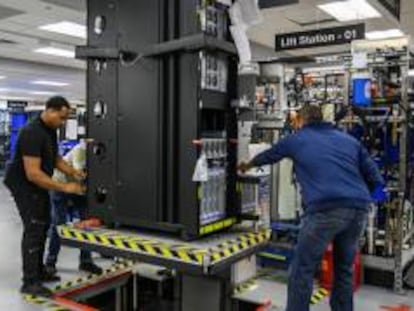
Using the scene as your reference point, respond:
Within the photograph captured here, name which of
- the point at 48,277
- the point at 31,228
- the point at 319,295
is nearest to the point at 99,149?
the point at 31,228

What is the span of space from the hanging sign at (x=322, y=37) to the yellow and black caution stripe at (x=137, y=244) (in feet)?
13.2

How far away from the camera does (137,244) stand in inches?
115

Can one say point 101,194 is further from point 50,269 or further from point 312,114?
point 50,269

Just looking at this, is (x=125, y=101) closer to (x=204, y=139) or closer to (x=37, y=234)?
(x=204, y=139)

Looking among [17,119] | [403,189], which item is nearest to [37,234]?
[403,189]

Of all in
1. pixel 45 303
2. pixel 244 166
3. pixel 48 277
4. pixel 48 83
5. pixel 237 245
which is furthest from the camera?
pixel 48 83

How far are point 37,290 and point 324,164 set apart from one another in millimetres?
2633

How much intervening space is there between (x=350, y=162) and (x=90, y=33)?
2.05m

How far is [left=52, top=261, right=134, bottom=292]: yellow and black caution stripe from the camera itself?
169 inches

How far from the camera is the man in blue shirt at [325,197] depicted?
3.31m

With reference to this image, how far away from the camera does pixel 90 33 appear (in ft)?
11.2

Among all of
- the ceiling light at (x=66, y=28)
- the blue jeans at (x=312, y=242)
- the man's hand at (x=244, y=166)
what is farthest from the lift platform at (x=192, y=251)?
the ceiling light at (x=66, y=28)

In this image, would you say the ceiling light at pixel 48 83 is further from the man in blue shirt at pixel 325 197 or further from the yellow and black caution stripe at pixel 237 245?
the yellow and black caution stripe at pixel 237 245

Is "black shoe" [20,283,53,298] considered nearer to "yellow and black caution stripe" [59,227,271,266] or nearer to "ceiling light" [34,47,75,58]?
"yellow and black caution stripe" [59,227,271,266]
